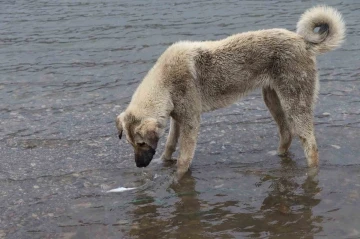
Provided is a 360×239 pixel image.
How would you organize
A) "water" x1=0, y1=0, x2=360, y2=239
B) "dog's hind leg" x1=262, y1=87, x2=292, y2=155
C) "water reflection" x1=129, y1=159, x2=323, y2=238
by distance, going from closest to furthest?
"water reflection" x1=129, y1=159, x2=323, y2=238 < "water" x1=0, y1=0, x2=360, y2=239 < "dog's hind leg" x1=262, y1=87, x2=292, y2=155

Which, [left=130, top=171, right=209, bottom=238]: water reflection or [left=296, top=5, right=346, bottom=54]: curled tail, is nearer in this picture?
[left=130, top=171, right=209, bottom=238]: water reflection

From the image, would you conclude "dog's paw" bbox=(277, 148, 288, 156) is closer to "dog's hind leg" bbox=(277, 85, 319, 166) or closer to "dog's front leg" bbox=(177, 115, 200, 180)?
"dog's hind leg" bbox=(277, 85, 319, 166)

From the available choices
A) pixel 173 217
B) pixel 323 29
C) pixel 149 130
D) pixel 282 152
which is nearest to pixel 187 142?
pixel 149 130

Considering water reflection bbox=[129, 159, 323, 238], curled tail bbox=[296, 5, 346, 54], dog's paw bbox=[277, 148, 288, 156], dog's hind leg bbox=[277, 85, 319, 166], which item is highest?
curled tail bbox=[296, 5, 346, 54]

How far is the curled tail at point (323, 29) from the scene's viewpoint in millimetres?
7562

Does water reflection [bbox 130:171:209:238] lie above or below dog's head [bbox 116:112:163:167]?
below

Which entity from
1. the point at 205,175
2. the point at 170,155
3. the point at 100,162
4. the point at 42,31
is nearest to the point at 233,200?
the point at 205,175

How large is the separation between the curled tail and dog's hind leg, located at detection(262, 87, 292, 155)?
962mm

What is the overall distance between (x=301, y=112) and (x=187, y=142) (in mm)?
1532

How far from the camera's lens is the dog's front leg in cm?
771

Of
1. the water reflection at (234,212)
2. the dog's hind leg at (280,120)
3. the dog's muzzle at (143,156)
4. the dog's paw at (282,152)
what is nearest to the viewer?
the water reflection at (234,212)

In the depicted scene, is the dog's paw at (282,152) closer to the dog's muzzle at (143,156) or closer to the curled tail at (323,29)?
the curled tail at (323,29)

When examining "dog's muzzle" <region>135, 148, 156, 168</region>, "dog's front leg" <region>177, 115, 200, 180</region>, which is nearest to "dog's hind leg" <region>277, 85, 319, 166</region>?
"dog's front leg" <region>177, 115, 200, 180</region>

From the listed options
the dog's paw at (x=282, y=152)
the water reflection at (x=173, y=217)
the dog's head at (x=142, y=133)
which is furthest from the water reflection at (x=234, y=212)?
the dog's paw at (x=282, y=152)
